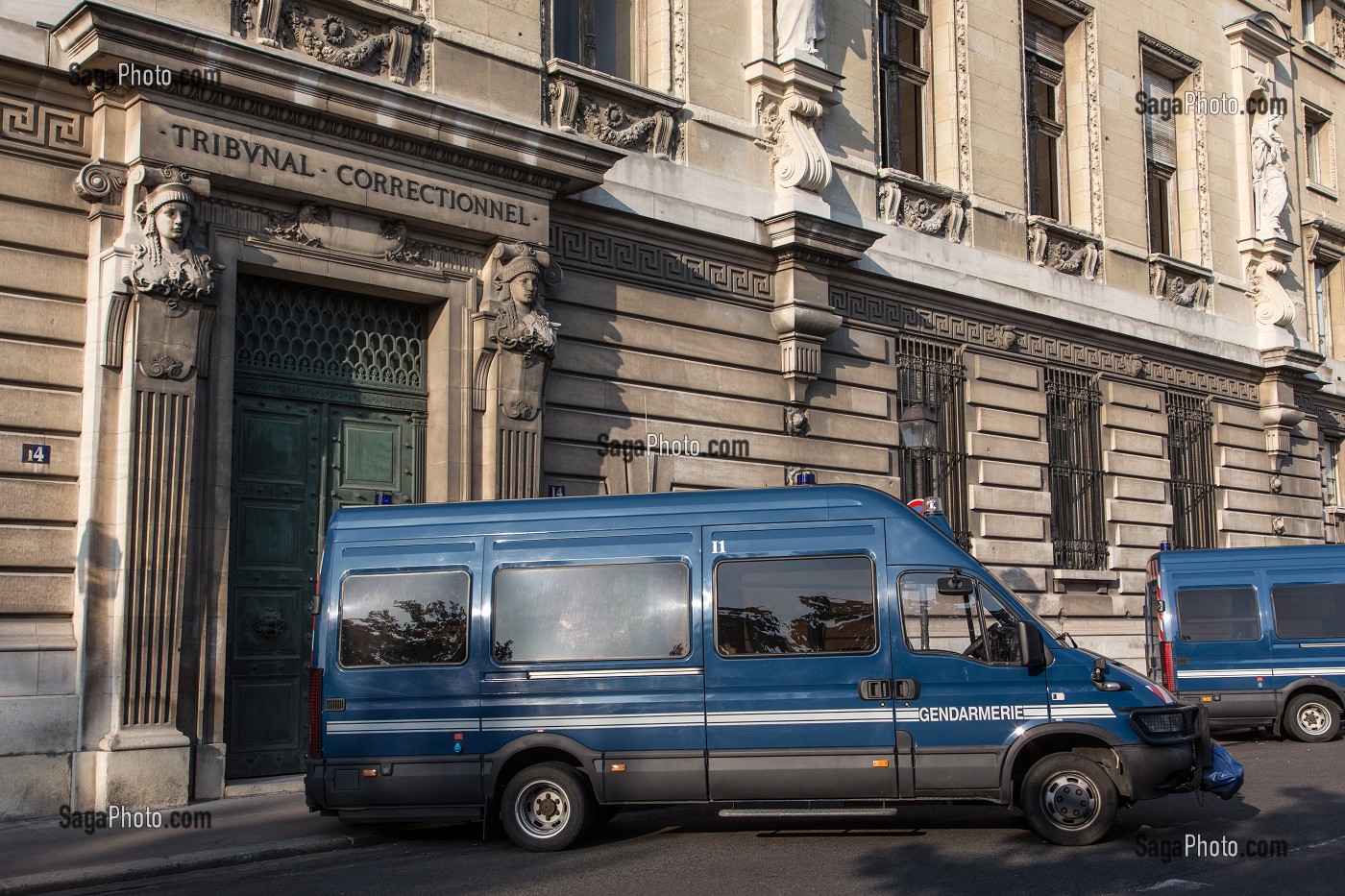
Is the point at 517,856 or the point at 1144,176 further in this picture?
the point at 1144,176

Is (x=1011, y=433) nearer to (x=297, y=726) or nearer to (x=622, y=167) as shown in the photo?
(x=622, y=167)

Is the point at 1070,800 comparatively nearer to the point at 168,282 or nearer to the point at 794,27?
the point at 168,282

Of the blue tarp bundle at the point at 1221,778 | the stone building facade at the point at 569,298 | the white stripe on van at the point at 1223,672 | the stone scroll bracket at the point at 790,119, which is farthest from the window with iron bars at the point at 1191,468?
the blue tarp bundle at the point at 1221,778

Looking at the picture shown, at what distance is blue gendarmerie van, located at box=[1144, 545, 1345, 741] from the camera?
17125 millimetres

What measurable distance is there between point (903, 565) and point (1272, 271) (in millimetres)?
20169

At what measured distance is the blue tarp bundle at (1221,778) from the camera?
9562 millimetres

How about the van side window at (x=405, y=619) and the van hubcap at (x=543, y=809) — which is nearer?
the van hubcap at (x=543, y=809)

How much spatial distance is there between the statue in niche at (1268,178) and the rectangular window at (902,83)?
967cm

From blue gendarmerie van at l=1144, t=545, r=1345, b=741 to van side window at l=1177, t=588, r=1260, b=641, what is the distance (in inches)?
0.5

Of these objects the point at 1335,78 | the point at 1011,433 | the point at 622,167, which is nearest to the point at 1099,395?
the point at 1011,433

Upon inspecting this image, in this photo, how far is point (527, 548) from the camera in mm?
10016

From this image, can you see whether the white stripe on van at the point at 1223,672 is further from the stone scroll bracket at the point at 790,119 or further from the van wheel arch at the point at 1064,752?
the van wheel arch at the point at 1064,752

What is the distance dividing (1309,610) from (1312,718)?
1.35 m

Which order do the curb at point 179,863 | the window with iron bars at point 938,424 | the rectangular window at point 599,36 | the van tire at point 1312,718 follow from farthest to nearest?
1. the window with iron bars at point 938,424
2. the van tire at point 1312,718
3. the rectangular window at point 599,36
4. the curb at point 179,863
